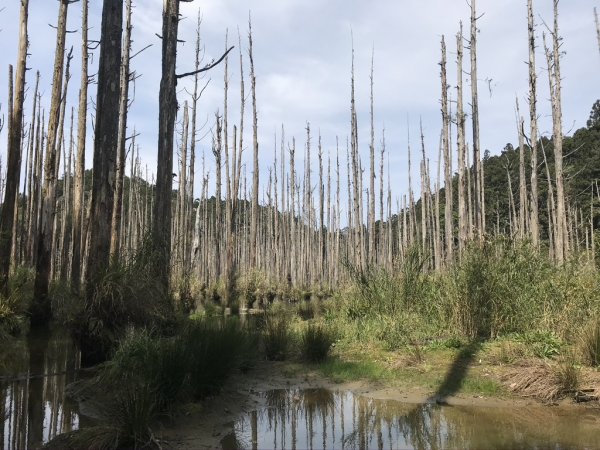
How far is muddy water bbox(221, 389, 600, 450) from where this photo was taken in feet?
14.6

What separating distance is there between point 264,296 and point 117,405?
16.7 meters

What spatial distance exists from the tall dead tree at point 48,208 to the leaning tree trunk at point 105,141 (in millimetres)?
5587

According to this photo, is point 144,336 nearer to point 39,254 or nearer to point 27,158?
point 39,254

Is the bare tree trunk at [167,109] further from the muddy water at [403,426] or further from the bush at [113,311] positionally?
the muddy water at [403,426]

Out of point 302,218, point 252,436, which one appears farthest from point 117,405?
point 302,218

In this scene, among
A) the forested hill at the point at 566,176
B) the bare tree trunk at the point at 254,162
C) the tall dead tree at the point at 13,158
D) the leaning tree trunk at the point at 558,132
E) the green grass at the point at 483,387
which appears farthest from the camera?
the forested hill at the point at 566,176

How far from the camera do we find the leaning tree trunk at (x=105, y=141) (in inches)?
279

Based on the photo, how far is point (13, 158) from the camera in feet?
37.0

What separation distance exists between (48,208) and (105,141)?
257 inches

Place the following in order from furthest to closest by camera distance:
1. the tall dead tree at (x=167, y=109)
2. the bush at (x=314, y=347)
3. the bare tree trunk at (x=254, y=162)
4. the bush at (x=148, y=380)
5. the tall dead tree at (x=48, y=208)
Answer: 1. the bare tree trunk at (x=254, y=162)
2. the tall dead tree at (x=48, y=208)
3. the tall dead tree at (x=167, y=109)
4. the bush at (x=314, y=347)
5. the bush at (x=148, y=380)

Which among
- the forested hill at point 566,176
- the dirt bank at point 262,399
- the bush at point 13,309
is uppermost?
the forested hill at point 566,176

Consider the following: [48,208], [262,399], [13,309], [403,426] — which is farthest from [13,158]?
[403,426]

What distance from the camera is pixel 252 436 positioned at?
4.71m

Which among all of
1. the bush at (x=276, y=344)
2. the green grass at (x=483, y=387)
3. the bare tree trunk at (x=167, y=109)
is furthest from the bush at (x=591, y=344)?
the bare tree trunk at (x=167, y=109)
